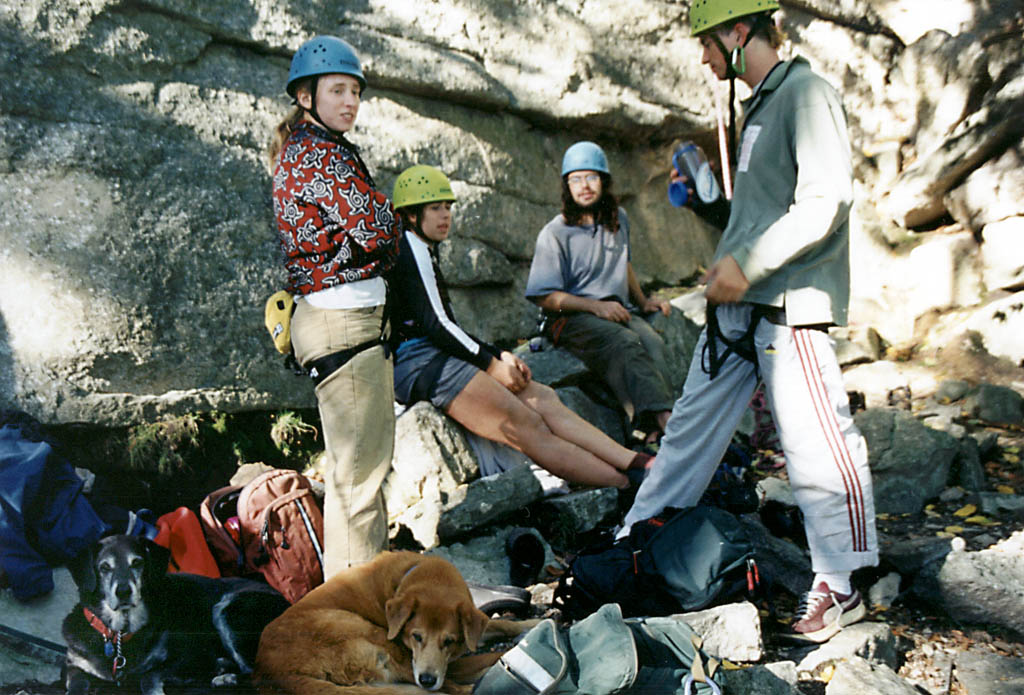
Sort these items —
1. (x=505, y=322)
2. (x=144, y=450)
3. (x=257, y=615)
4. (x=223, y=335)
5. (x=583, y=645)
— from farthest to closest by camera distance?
(x=505, y=322)
(x=223, y=335)
(x=144, y=450)
(x=257, y=615)
(x=583, y=645)

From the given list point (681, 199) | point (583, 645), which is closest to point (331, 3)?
point (681, 199)

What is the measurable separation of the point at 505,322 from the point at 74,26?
388 centimetres

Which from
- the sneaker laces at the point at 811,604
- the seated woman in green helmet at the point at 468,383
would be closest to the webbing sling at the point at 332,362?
the seated woman in green helmet at the point at 468,383

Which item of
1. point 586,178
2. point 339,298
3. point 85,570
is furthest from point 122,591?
point 586,178

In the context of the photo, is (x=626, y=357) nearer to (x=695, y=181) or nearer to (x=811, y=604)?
(x=695, y=181)

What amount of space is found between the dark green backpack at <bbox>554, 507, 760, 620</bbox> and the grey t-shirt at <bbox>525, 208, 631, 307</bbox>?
277 centimetres

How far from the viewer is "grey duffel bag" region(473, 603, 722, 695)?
2.54m

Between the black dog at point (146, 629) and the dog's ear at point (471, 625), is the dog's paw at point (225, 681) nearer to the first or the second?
the black dog at point (146, 629)

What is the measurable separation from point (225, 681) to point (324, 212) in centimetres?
198

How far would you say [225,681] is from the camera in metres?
3.00

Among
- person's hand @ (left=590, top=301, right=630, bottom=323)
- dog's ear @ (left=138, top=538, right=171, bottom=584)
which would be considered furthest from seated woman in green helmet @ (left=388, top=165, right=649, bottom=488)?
dog's ear @ (left=138, top=538, right=171, bottom=584)

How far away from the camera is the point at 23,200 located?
451 centimetres

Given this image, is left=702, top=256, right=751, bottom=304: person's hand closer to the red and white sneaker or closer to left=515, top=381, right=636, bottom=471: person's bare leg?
the red and white sneaker

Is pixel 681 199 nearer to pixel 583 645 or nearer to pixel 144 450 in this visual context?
pixel 583 645
